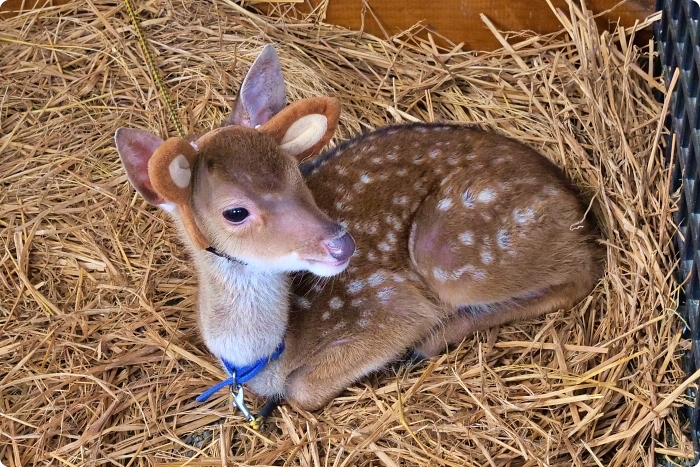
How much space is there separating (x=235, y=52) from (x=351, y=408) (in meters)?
1.80

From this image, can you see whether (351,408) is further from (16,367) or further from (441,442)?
(16,367)

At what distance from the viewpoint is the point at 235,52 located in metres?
4.05

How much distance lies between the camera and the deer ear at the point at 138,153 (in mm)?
2373

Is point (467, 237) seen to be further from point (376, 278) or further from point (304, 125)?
point (304, 125)

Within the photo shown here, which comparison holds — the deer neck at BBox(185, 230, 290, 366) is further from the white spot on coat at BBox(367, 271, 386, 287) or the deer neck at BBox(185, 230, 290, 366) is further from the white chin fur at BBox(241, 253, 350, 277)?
the white spot on coat at BBox(367, 271, 386, 287)

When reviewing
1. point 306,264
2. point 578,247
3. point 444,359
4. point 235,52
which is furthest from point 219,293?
point 235,52

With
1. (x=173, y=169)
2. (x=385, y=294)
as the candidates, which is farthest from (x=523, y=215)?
(x=173, y=169)

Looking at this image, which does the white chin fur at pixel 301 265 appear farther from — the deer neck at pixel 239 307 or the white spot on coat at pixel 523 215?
the white spot on coat at pixel 523 215

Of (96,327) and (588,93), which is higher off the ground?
(588,93)

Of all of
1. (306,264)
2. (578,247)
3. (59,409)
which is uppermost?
(306,264)

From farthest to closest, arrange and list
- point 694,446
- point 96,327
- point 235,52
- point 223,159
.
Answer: point 235,52 < point 96,327 < point 694,446 < point 223,159

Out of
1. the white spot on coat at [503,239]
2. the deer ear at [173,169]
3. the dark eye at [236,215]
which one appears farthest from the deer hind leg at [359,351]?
the deer ear at [173,169]

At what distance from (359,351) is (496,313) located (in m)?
0.55

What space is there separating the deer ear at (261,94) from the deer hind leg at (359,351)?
0.84m
